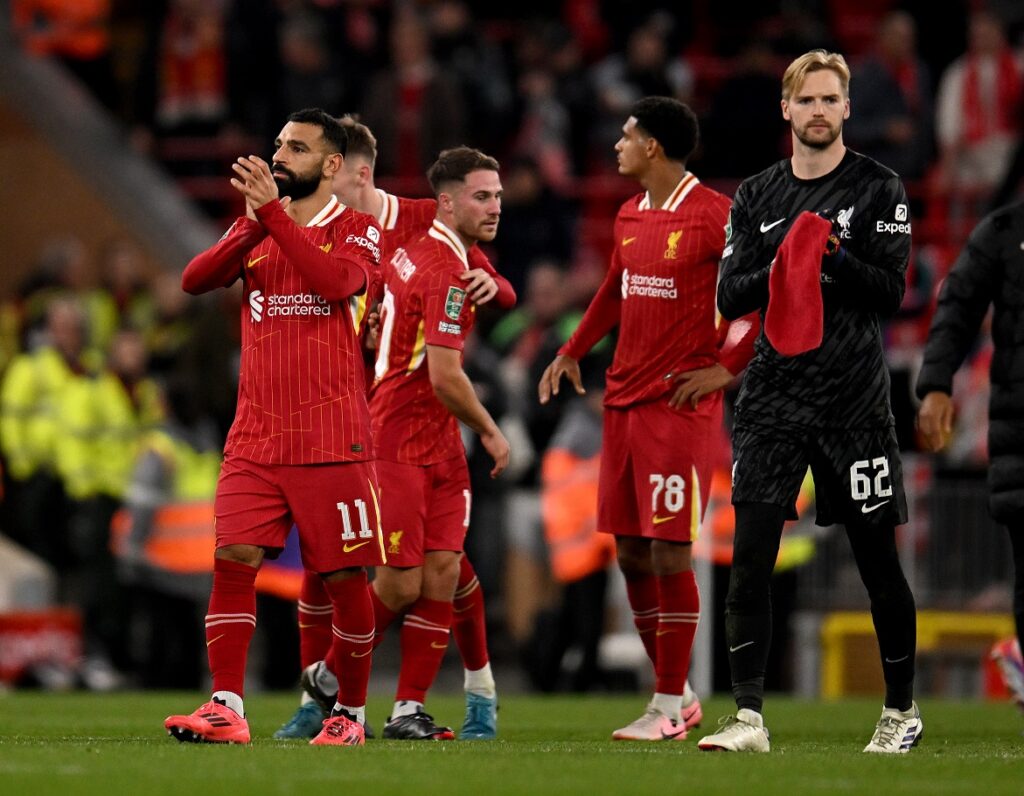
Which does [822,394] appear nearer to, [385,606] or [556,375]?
[556,375]

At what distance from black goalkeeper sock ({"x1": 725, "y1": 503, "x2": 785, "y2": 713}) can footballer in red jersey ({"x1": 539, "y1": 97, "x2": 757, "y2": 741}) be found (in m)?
1.26

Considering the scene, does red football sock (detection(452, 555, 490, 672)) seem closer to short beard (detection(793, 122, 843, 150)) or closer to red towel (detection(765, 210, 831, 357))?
red towel (detection(765, 210, 831, 357))

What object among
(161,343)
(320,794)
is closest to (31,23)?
(161,343)

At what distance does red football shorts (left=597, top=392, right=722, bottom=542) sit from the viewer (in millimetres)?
9539

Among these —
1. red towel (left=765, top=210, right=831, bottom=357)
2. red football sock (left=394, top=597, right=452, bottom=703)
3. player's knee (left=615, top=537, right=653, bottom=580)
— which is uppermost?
red towel (left=765, top=210, right=831, bottom=357)

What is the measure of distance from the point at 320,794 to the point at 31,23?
50.8 ft

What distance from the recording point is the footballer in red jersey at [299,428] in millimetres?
8289

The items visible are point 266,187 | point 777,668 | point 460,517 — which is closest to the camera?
point 266,187

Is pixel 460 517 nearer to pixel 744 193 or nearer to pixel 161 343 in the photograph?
pixel 744 193

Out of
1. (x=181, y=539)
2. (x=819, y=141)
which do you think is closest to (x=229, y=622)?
(x=819, y=141)

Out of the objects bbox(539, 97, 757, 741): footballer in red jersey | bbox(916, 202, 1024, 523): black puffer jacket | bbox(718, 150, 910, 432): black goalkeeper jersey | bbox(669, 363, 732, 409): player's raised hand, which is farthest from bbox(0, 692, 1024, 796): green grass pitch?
bbox(669, 363, 732, 409): player's raised hand

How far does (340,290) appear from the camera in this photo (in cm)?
833

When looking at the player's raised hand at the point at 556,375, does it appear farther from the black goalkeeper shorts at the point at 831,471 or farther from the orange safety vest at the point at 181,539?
the orange safety vest at the point at 181,539

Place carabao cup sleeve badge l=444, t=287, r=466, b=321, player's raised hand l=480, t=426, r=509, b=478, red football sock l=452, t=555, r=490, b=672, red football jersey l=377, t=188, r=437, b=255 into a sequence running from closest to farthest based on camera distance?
player's raised hand l=480, t=426, r=509, b=478 < carabao cup sleeve badge l=444, t=287, r=466, b=321 < red football sock l=452, t=555, r=490, b=672 < red football jersey l=377, t=188, r=437, b=255
